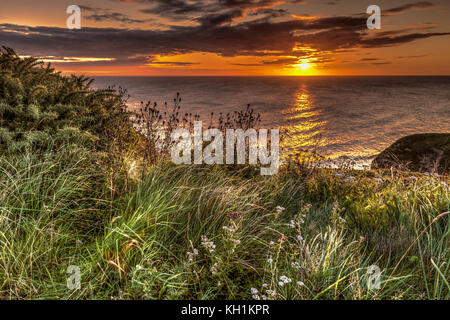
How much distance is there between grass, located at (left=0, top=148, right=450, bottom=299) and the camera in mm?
2273

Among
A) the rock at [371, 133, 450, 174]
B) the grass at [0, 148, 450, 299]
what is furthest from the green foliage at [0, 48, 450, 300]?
the rock at [371, 133, 450, 174]

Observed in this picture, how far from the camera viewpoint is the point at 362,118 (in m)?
30.4

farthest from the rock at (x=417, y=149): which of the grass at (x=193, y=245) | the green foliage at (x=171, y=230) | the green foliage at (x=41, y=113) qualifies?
the green foliage at (x=41, y=113)

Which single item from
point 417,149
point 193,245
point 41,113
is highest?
point 41,113

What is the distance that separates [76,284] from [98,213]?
1.14 metres

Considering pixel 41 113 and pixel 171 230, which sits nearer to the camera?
pixel 171 230

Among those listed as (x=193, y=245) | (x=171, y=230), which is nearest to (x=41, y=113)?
(x=171, y=230)

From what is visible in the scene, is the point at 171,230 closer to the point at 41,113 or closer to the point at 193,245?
the point at 193,245

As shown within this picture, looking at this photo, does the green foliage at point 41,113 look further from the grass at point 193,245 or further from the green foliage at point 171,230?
the grass at point 193,245

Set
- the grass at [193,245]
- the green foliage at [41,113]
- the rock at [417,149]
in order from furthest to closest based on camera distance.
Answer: the rock at [417,149] → the green foliage at [41,113] → the grass at [193,245]

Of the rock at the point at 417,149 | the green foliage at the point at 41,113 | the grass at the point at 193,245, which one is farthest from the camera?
the rock at the point at 417,149

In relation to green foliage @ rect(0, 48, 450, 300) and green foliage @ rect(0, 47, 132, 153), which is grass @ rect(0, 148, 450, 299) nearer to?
green foliage @ rect(0, 48, 450, 300)

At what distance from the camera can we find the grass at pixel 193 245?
2.27m

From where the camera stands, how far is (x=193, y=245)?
2.95 meters
